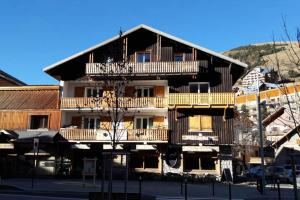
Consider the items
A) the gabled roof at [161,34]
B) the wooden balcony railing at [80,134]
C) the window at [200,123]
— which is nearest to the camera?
the window at [200,123]

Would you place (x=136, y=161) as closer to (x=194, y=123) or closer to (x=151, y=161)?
(x=151, y=161)

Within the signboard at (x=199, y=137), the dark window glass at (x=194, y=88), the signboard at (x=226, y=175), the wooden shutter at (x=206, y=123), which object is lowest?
the signboard at (x=226, y=175)

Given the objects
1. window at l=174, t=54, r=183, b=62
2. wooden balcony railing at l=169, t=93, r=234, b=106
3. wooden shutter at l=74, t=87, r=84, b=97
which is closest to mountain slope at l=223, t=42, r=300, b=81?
wooden balcony railing at l=169, t=93, r=234, b=106

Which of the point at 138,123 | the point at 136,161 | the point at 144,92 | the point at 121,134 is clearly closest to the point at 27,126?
the point at 121,134

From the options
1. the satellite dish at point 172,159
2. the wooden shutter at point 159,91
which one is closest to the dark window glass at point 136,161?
the satellite dish at point 172,159

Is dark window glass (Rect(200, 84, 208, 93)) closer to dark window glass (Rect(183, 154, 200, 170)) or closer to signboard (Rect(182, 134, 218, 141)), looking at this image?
signboard (Rect(182, 134, 218, 141))

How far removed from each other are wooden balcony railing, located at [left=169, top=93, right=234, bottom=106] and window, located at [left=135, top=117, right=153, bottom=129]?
3.11 m

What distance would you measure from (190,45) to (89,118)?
11.0m

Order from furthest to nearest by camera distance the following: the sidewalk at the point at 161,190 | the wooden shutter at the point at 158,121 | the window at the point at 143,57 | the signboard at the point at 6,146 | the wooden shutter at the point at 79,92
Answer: the wooden shutter at the point at 79,92 < the window at the point at 143,57 < the wooden shutter at the point at 158,121 < the signboard at the point at 6,146 < the sidewalk at the point at 161,190

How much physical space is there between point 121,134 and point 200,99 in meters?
7.02

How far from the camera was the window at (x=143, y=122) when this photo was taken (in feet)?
116

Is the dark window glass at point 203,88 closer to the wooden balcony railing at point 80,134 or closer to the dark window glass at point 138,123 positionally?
the dark window glass at point 138,123

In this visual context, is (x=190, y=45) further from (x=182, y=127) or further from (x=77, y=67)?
(x=77, y=67)

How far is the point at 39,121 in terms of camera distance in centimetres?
3638
